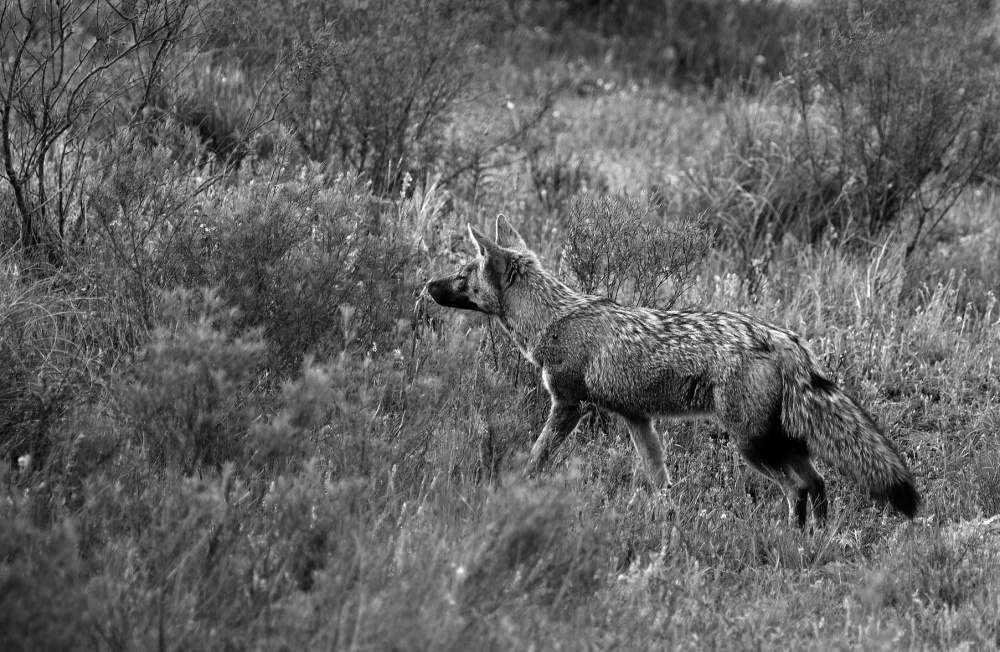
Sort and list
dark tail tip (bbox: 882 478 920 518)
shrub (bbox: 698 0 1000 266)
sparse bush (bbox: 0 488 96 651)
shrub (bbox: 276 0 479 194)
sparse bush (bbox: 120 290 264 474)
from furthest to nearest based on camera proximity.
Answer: shrub (bbox: 698 0 1000 266)
shrub (bbox: 276 0 479 194)
dark tail tip (bbox: 882 478 920 518)
sparse bush (bbox: 120 290 264 474)
sparse bush (bbox: 0 488 96 651)

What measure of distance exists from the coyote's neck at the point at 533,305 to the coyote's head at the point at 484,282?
51 millimetres

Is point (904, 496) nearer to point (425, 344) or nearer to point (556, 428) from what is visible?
point (556, 428)

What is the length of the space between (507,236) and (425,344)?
861 mm

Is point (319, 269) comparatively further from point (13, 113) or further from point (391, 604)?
point (13, 113)

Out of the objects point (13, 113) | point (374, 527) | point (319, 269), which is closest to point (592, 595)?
point (374, 527)

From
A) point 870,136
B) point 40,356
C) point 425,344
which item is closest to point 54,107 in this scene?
point 40,356

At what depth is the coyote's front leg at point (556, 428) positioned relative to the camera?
584cm

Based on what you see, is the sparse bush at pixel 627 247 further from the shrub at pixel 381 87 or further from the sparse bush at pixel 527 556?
the sparse bush at pixel 527 556

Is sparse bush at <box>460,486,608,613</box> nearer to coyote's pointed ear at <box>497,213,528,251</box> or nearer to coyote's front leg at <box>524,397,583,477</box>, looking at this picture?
coyote's front leg at <box>524,397,583,477</box>

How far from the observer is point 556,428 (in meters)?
5.92

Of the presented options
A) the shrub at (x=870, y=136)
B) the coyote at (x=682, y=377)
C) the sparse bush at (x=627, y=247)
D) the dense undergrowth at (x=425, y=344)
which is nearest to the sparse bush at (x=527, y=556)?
the dense undergrowth at (x=425, y=344)

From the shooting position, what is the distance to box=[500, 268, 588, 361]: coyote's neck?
6.12 metres

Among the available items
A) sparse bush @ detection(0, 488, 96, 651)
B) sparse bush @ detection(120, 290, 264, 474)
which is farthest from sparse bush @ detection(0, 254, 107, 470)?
sparse bush @ detection(0, 488, 96, 651)

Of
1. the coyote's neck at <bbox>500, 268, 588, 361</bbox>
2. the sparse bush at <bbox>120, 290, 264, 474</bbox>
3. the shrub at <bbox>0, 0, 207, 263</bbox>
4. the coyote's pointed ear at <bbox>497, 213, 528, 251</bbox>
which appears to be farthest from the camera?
the coyote's pointed ear at <bbox>497, 213, 528, 251</bbox>
